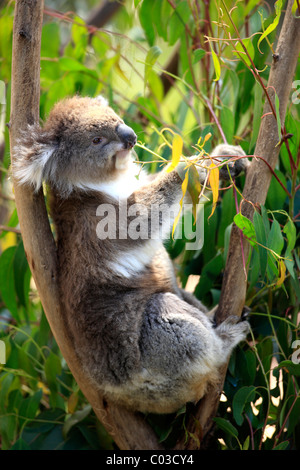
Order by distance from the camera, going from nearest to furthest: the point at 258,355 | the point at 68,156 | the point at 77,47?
the point at 68,156 < the point at 258,355 < the point at 77,47

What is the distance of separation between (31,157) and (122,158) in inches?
15.3

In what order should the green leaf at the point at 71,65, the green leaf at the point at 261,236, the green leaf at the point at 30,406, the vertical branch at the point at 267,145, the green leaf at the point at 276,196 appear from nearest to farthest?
the green leaf at the point at 261,236 → the vertical branch at the point at 267,145 → the green leaf at the point at 276,196 → the green leaf at the point at 30,406 → the green leaf at the point at 71,65

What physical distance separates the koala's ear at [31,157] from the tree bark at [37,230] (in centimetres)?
3

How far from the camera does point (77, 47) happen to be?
3.01 meters

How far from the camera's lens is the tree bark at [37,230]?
6.59 feet

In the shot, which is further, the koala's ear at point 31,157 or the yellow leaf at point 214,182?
the koala's ear at point 31,157

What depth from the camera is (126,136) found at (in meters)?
2.14

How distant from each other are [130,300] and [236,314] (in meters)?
0.46

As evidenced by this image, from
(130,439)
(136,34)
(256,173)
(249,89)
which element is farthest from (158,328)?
(136,34)

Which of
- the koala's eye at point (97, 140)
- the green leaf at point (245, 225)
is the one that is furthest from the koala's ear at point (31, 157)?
the green leaf at point (245, 225)

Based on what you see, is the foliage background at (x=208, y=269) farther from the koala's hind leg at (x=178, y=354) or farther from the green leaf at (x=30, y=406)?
the koala's hind leg at (x=178, y=354)

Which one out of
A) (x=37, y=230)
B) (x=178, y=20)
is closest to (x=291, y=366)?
(x=37, y=230)

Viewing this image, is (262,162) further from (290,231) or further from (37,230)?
(37,230)
